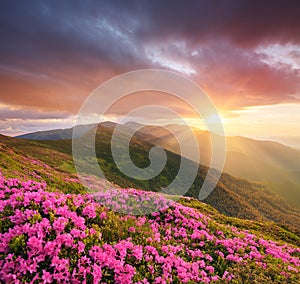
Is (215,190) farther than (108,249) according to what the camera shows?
Yes

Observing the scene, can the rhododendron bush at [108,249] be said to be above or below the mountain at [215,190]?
above

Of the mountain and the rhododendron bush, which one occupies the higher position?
the rhododendron bush

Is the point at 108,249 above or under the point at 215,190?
above

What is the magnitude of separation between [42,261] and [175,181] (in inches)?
5051

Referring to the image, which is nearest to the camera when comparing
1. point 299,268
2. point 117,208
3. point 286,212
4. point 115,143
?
point 299,268

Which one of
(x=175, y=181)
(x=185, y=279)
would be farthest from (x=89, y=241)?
(x=175, y=181)

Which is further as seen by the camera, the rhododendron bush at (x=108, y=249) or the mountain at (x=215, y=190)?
the mountain at (x=215, y=190)

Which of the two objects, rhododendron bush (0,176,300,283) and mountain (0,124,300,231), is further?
mountain (0,124,300,231)

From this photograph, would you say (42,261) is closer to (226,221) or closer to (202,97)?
(226,221)

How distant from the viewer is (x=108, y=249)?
29.0 feet

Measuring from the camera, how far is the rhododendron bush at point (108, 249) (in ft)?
24.5

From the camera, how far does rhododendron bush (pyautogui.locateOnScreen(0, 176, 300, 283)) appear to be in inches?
294

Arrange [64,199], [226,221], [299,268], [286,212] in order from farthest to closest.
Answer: [286,212]
[226,221]
[299,268]
[64,199]

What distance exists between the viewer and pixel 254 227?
75.5 ft
